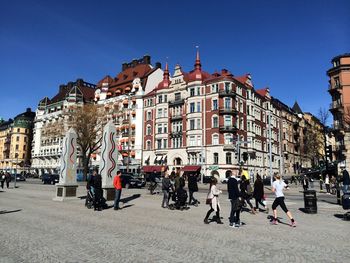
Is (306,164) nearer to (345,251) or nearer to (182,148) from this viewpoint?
(182,148)

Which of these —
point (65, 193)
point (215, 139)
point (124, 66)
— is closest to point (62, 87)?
point (124, 66)

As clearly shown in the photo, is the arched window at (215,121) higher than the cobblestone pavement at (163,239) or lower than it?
higher

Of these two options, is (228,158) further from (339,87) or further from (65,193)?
(65,193)

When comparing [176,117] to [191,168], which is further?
[176,117]

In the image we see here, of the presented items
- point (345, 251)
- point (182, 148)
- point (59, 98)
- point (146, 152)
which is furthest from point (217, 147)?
point (59, 98)

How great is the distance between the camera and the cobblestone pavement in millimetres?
6941

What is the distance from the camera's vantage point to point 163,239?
344 inches

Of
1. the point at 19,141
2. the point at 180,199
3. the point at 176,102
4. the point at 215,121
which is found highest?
the point at 176,102

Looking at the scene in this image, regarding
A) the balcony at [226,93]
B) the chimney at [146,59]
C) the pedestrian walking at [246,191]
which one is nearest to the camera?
the pedestrian walking at [246,191]

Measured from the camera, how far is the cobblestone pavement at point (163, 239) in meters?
6.94

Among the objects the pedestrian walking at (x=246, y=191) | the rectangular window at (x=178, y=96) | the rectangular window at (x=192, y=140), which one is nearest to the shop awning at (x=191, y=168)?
the rectangular window at (x=192, y=140)

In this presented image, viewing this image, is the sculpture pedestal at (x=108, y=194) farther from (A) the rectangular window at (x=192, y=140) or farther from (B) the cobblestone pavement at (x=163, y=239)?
(A) the rectangular window at (x=192, y=140)

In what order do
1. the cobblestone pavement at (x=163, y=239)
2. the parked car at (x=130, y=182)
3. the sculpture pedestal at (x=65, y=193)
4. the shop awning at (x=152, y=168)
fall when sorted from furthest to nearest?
the shop awning at (x=152, y=168)
the parked car at (x=130, y=182)
the sculpture pedestal at (x=65, y=193)
the cobblestone pavement at (x=163, y=239)

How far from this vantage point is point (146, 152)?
6319 centimetres
